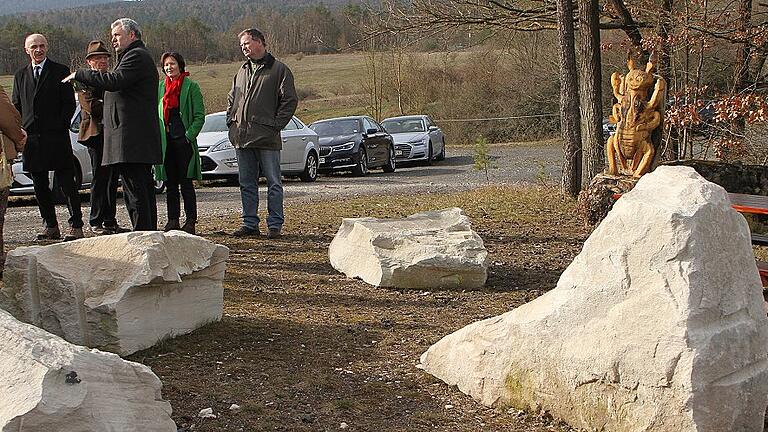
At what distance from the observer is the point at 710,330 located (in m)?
4.38

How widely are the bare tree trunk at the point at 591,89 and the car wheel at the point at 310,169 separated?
8.24 meters

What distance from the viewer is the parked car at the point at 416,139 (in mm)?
27172

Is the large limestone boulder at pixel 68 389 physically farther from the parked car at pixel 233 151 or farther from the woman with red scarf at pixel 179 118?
the parked car at pixel 233 151

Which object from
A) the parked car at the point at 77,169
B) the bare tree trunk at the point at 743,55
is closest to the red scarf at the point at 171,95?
the parked car at the point at 77,169

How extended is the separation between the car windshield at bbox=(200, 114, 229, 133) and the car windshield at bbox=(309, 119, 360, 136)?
148 inches

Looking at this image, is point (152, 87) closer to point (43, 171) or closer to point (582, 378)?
point (43, 171)

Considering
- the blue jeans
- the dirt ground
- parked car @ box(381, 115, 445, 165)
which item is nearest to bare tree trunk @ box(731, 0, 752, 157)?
the dirt ground

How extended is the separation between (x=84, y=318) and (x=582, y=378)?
286 centimetres

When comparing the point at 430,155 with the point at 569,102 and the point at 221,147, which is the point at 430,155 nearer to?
the point at 221,147

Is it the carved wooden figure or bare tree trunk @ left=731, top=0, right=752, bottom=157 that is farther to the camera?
bare tree trunk @ left=731, top=0, right=752, bottom=157

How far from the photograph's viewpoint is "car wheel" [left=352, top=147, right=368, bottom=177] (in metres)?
23.0

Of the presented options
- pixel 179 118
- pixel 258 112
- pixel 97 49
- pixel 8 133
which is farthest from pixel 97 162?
pixel 8 133

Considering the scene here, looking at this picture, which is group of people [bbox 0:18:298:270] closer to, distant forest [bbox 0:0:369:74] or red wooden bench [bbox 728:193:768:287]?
red wooden bench [bbox 728:193:768:287]

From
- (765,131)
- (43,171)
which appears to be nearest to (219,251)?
(43,171)
